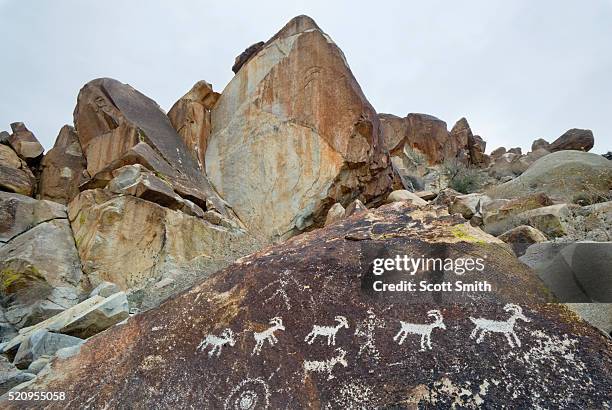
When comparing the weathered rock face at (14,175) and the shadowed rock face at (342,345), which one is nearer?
the shadowed rock face at (342,345)

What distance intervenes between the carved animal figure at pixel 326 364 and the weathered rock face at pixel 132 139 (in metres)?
5.37

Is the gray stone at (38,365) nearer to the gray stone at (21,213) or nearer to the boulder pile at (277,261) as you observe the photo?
the boulder pile at (277,261)

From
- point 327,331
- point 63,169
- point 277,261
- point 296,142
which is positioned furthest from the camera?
point 63,169

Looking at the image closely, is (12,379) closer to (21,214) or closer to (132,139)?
(21,214)

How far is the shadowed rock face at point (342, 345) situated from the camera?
7.63 ft

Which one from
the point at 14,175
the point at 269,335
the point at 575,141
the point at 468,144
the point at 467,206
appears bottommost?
the point at 269,335

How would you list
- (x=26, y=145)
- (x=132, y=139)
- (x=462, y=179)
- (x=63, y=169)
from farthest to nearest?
(x=462, y=179) < (x=26, y=145) < (x=63, y=169) < (x=132, y=139)

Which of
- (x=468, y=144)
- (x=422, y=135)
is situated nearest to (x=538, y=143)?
(x=468, y=144)

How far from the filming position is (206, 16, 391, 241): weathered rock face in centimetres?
812

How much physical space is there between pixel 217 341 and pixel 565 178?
990 cm

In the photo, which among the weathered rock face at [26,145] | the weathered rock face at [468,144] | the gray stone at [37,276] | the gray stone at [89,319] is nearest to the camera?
the gray stone at [89,319]

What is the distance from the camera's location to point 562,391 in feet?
7.18

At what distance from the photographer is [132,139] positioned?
822cm

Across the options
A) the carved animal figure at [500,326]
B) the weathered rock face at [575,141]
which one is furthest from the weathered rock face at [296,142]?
the weathered rock face at [575,141]
